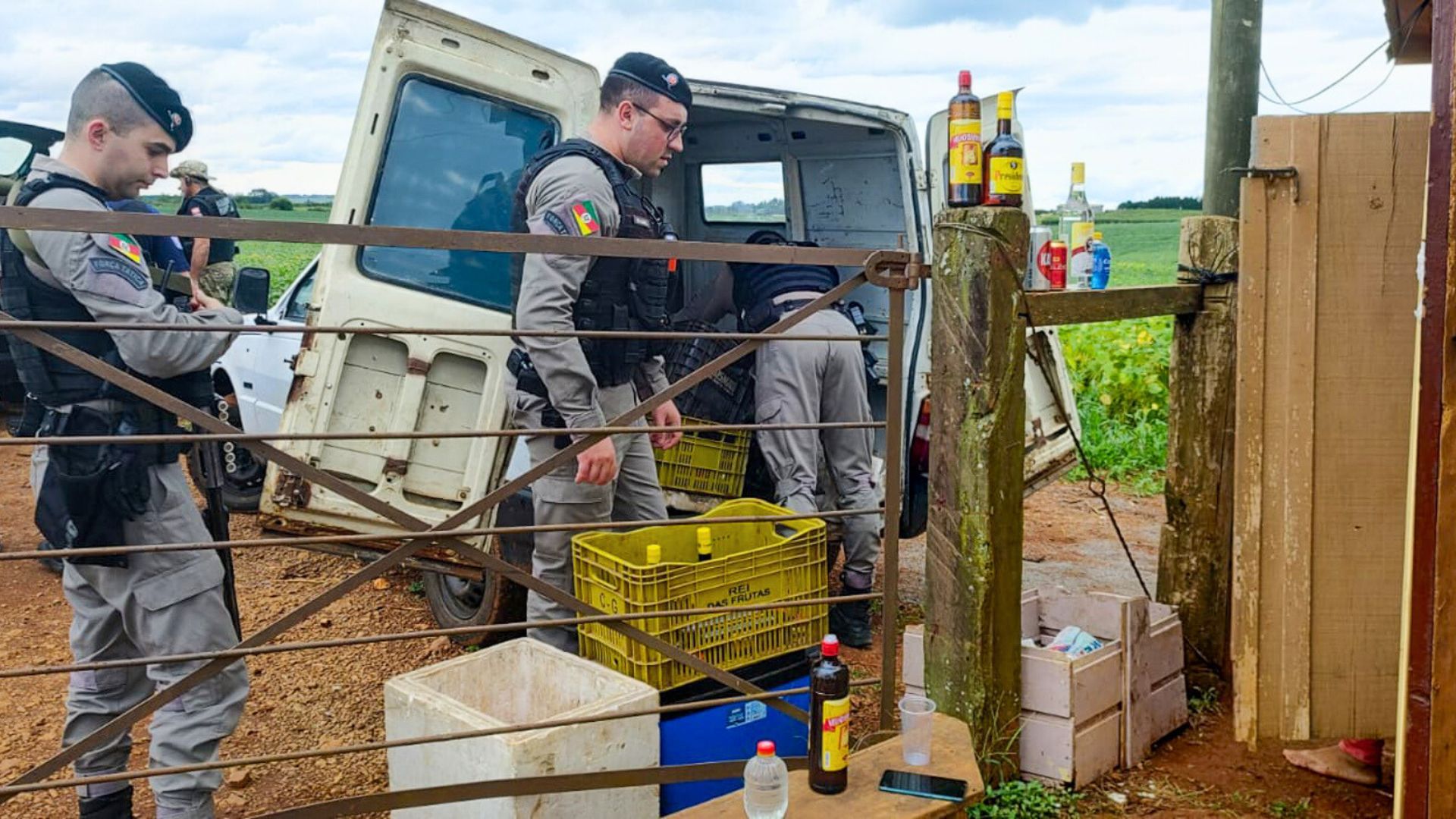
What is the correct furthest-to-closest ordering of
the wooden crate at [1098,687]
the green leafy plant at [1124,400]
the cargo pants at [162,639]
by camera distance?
the green leafy plant at [1124,400]
the wooden crate at [1098,687]
the cargo pants at [162,639]

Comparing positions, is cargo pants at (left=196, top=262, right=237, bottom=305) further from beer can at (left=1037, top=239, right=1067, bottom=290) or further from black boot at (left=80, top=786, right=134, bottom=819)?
beer can at (left=1037, top=239, right=1067, bottom=290)

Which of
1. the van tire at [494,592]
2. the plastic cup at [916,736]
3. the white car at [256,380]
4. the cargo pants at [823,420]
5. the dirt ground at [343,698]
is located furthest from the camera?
the white car at [256,380]

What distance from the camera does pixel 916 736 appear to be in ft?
9.57

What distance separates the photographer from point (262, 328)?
→ 2.37 m

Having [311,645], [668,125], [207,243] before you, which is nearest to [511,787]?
[311,645]

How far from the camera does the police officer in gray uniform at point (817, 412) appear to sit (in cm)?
517

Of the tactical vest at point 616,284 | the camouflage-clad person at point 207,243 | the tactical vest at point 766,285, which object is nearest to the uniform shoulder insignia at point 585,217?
the tactical vest at point 616,284

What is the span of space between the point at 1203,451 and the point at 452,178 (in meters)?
3.08

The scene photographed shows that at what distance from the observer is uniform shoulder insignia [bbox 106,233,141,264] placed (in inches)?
117

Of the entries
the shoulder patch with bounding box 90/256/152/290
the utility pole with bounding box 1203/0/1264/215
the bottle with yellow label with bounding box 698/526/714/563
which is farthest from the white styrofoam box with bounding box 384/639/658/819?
the utility pole with bounding box 1203/0/1264/215

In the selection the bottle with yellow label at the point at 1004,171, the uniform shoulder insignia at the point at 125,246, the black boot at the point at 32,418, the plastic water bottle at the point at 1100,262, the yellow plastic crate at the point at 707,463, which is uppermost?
the bottle with yellow label at the point at 1004,171

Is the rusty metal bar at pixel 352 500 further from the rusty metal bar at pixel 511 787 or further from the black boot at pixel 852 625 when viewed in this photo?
the black boot at pixel 852 625

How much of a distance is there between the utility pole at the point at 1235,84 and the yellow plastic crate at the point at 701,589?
274 centimetres

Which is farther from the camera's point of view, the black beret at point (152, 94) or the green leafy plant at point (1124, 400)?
the green leafy plant at point (1124, 400)
